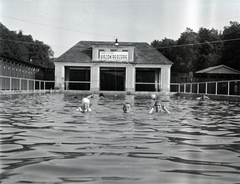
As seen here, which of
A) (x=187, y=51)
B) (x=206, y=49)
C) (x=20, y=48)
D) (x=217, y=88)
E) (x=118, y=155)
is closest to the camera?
(x=118, y=155)

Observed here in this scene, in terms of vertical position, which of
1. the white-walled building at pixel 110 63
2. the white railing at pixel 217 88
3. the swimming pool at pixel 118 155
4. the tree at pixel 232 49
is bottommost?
the swimming pool at pixel 118 155

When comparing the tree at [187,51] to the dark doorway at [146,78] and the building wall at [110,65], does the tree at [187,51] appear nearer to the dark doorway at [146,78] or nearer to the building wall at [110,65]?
the dark doorway at [146,78]

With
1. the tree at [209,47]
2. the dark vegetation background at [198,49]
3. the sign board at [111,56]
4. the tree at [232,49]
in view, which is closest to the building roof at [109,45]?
the sign board at [111,56]

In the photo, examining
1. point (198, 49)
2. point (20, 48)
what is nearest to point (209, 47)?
point (198, 49)

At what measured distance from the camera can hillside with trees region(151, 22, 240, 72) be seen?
164 ft

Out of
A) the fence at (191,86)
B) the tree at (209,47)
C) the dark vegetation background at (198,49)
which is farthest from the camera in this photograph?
the tree at (209,47)

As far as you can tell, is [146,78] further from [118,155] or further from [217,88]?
[118,155]

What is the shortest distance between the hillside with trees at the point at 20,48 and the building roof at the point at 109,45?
218 inches

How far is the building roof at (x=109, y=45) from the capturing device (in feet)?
124

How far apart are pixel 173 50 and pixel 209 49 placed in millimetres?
9272

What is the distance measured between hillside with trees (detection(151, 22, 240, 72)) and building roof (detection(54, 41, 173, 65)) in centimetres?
1311

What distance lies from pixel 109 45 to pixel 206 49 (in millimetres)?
30491

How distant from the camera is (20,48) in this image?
66312 mm

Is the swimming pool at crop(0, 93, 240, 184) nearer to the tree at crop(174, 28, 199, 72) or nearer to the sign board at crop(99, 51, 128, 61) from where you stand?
the sign board at crop(99, 51, 128, 61)
